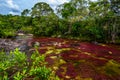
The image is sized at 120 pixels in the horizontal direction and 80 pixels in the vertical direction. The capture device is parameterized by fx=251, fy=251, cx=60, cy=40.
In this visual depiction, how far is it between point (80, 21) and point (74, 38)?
46.0 feet

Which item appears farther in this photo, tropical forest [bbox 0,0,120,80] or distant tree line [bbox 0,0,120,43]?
distant tree line [bbox 0,0,120,43]

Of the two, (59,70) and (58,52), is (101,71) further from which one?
(58,52)

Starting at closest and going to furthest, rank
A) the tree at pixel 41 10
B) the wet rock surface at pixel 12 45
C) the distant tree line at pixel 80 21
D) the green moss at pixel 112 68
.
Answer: the green moss at pixel 112 68, the wet rock surface at pixel 12 45, the distant tree line at pixel 80 21, the tree at pixel 41 10

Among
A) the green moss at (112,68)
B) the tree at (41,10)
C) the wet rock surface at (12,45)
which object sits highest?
the tree at (41,10)

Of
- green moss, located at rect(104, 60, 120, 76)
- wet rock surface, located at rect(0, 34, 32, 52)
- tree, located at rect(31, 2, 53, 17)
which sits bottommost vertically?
green moss, located at rect(104, 60, 120, 76)

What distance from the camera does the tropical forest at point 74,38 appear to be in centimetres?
5784

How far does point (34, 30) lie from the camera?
5281 inches

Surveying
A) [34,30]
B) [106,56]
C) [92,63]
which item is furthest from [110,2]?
[92,63]

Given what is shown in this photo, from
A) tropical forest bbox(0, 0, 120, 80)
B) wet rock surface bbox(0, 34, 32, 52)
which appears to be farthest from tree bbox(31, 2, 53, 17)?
wet rock surface bbox(0, 34, 32, 52)

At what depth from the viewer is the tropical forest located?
57.8m

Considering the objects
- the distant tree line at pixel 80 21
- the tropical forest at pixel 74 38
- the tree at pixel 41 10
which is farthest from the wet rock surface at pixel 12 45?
the tree at pixel 41 10

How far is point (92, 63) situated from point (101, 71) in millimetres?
6921

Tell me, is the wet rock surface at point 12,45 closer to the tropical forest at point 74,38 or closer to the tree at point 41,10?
the tropical forest at point 74,38

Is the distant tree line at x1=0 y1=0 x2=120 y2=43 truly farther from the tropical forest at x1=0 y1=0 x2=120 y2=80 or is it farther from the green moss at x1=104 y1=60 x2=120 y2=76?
the green moss at x1=104 y1=60 x2=120 y2=76
